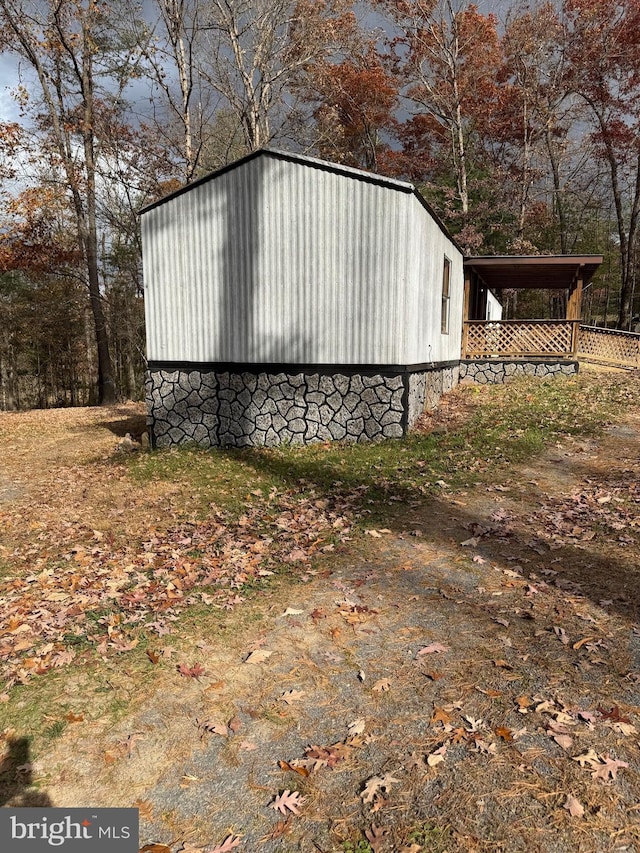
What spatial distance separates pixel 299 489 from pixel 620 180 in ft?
94.4

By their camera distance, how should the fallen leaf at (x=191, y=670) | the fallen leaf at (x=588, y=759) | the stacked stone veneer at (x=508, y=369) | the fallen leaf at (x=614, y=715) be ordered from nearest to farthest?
1. the fallen leaf at (x=588, y=759)
2. the fallen leaf at (x=614, y=715)
3. the fallen leaf at (x=191, y=670)
4. the stacked stone veneer at (x=508, y=369)

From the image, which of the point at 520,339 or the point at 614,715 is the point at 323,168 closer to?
the point at 614,715

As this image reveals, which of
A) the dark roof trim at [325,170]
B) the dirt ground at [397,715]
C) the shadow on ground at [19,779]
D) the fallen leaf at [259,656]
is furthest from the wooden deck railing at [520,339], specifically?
the shadow on ground at [19,779]

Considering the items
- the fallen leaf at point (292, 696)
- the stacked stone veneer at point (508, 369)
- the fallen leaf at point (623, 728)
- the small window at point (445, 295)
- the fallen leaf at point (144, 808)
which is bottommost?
the fallen leaf at point (144, 808)

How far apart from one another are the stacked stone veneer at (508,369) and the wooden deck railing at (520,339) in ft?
1.03

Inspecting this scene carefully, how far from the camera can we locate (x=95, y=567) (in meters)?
5.10

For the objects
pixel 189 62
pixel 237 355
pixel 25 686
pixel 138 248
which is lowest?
pixel 25 686

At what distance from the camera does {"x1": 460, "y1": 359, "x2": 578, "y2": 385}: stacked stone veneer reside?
1598 centimetres

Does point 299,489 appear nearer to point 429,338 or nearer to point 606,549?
point 606,549

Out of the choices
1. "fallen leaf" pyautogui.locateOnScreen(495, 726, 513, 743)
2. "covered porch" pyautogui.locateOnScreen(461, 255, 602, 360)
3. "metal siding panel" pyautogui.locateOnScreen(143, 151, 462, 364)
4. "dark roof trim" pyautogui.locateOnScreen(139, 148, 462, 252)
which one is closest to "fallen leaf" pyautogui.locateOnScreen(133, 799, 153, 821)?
"fallen leaf" pyautogui.locateOnScreen(495, 726, 513, 743)

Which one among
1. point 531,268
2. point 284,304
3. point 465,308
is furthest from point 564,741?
point 531,268

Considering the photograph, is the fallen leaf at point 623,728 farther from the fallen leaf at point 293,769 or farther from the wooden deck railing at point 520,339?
the wooden deck railing at point 520,339

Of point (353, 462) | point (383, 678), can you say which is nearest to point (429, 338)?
point (353, 462)

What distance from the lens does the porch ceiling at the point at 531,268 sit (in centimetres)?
1560
